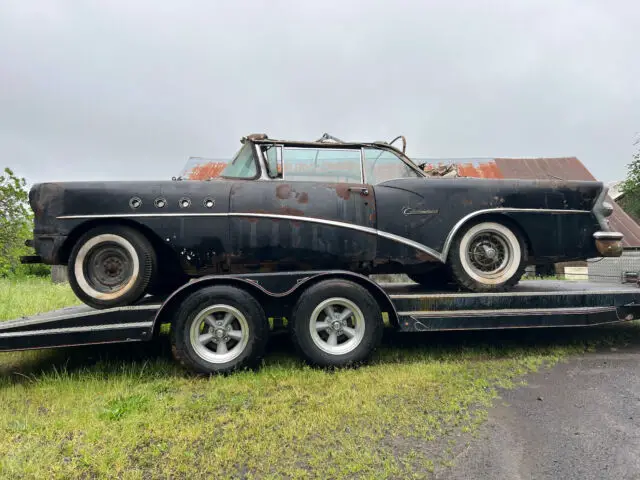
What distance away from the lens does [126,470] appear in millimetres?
2049

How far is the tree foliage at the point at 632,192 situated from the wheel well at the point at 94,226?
105 feet

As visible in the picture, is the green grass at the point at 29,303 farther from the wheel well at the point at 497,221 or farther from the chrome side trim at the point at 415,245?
the wheel well at the point at 497,221

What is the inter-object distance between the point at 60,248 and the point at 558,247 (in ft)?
16.6

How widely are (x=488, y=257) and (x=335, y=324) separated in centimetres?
184

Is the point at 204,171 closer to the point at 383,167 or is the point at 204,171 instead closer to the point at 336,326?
the point at 383,167

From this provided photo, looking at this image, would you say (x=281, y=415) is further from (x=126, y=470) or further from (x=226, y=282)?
(x=226, y=282)

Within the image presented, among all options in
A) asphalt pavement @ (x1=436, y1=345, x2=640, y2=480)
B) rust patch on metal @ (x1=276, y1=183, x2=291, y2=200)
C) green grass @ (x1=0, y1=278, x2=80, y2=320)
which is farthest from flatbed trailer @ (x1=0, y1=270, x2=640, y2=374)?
green grass @ (x1=0, y1=278, x2=80, y2=320)

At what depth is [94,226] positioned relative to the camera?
3717 millimetres

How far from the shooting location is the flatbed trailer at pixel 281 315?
3.34 m

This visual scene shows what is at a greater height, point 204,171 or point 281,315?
point 204,171

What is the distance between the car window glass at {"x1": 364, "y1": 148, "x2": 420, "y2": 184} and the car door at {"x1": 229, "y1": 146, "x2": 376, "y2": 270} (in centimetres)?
25

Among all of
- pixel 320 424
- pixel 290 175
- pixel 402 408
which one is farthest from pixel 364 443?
pixel 290 175

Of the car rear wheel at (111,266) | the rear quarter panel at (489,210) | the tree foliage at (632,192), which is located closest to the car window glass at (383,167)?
the rear quarter panel at (489,210)

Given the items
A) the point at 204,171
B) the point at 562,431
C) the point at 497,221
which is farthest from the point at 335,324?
the point at 204,171
